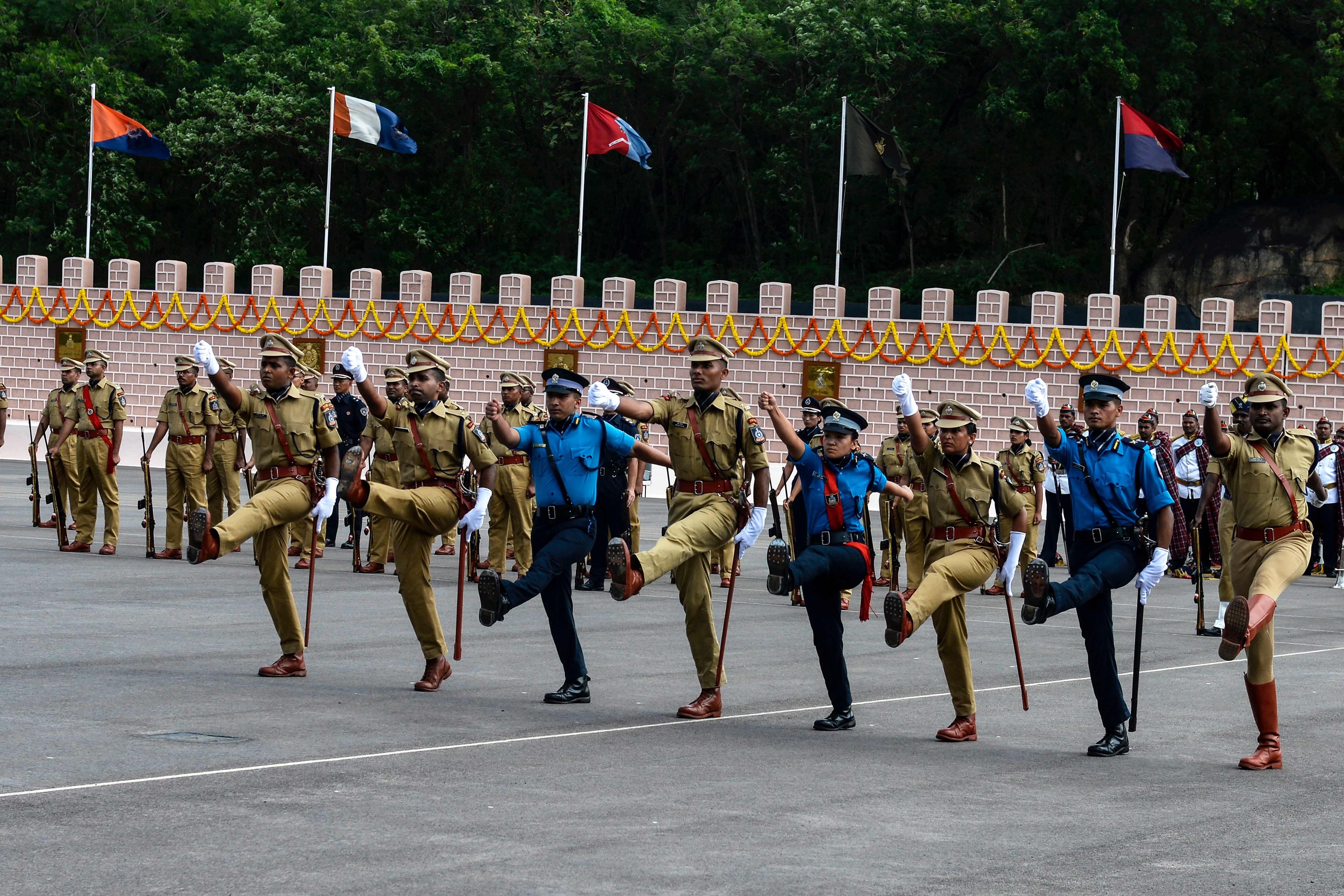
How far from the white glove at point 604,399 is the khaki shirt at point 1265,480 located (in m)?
3.24

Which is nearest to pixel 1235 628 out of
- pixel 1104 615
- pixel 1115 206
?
pixel 1104 615

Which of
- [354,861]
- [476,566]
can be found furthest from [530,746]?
[476,566]

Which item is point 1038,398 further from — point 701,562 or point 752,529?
point 701,562

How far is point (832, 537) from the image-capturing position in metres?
10.3

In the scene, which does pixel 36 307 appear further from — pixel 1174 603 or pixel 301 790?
pixel 301 790

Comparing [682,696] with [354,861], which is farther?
[682,696]

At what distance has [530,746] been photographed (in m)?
9.39

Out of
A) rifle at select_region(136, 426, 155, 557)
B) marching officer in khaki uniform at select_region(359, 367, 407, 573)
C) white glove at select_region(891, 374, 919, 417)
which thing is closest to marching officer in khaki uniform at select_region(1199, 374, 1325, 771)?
Result: white glove at select_region(891, 374, 919, 417)

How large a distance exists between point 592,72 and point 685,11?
15.0 ft

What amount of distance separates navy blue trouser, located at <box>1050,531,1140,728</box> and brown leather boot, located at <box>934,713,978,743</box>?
687 millimetres

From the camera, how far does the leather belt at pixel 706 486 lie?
10.6 m

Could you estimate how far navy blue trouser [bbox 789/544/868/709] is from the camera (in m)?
10.1

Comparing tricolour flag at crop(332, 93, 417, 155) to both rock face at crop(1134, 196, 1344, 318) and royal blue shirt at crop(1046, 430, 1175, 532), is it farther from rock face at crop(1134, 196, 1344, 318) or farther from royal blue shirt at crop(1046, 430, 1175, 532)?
royal blue shirt at crop(1046, 430, 1175, 532)

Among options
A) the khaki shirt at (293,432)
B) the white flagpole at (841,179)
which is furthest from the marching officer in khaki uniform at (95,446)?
the white flagpole at (841,179)
